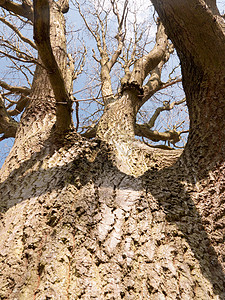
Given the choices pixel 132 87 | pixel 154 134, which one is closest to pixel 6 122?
pixel 132 87

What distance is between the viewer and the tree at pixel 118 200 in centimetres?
99

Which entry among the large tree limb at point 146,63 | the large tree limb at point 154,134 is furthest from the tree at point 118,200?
the large tree limb at point 154,134

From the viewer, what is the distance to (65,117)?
6.03 ft

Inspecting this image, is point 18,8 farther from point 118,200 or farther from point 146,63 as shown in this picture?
point 118,200

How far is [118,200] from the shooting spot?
1.45 meters

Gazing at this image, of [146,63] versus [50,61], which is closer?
[50,61]

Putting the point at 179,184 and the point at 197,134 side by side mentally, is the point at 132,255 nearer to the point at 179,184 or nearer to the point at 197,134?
the point at 179,184

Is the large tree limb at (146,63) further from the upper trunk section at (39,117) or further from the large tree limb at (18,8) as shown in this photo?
the large tree limb at (18,8)

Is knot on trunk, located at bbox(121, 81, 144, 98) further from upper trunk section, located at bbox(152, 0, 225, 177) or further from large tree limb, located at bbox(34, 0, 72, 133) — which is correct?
large tree limb, located at bbox(34, 0, 72, 133)

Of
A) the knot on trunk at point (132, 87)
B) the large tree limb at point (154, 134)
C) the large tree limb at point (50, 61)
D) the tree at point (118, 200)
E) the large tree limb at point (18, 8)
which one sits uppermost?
the large tree limb at point (18, 8)

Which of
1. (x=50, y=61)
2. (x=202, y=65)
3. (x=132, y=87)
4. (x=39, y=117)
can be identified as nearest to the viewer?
(x=50, y=61)

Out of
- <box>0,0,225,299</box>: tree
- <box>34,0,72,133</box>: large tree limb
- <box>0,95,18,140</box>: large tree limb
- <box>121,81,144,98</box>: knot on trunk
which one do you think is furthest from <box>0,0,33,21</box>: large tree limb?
<box>34,0,72,133</box>: large tree limb

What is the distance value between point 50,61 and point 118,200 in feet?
3.51

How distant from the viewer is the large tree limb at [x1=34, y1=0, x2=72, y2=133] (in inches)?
47.7
